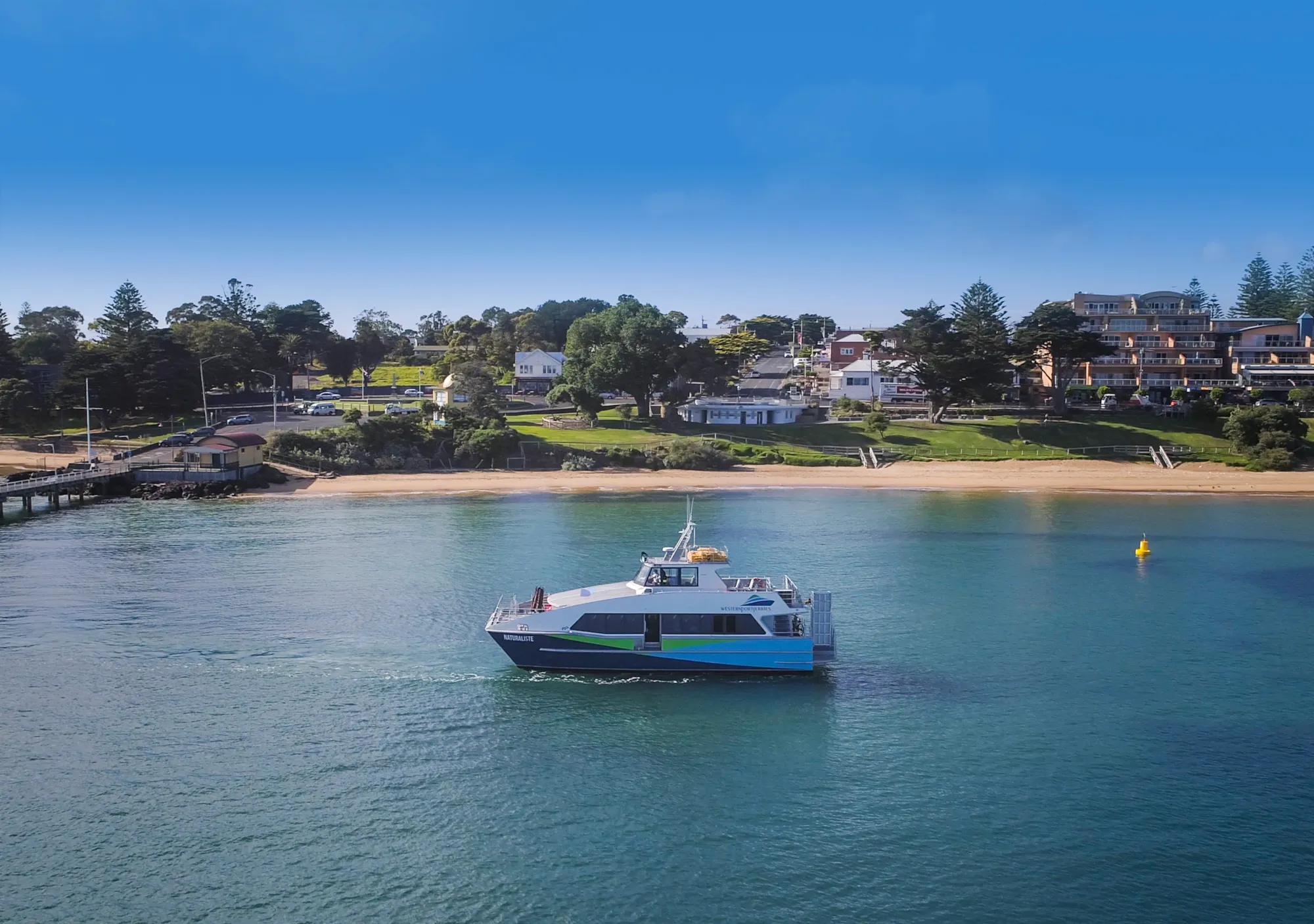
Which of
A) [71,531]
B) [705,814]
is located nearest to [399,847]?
[705,814]

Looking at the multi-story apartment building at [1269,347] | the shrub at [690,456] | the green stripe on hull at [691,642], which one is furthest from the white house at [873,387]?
the green stripe on hull at [691,642]

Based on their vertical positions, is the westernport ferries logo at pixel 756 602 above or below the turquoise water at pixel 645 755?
above

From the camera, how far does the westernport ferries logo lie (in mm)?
36594

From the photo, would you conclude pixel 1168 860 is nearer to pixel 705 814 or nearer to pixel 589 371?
pixel 705 814

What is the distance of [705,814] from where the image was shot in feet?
88.4

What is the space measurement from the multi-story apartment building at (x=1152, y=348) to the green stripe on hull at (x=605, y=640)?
3965 inches

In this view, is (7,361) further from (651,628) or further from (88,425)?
(651,628)

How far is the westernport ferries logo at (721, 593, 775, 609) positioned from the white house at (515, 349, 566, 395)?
10779 centimetres

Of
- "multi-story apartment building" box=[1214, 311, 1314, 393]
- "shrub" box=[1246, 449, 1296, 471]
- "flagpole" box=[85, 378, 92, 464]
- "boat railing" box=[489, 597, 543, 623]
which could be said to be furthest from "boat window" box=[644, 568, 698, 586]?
"multi-story apartment building" box=[1214, 311, 1314, 393]

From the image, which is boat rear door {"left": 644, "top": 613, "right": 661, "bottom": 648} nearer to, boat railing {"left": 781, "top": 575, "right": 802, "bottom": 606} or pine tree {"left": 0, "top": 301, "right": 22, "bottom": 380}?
boat railing {"left": 781, "top": 575, "right": 802, "bottom": 606}

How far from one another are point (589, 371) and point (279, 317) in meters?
68.9

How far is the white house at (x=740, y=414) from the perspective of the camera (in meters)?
110

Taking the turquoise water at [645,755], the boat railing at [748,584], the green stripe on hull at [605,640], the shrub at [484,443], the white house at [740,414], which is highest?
the white house at [740,414]

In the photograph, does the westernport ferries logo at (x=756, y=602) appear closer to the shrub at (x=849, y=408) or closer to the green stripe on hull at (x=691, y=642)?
the green stripe on hull at (x=691, y=642)
